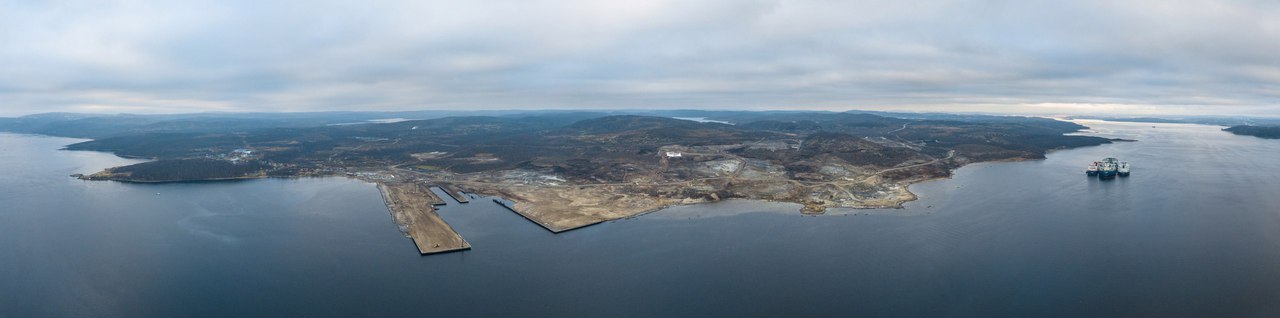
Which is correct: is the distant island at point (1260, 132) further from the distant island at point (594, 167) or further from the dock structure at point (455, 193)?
the dock structure at point (455, 193)

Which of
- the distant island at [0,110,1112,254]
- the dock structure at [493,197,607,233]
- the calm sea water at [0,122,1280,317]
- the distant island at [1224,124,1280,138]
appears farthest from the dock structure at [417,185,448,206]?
the distant island at [1224,124,1280,138]

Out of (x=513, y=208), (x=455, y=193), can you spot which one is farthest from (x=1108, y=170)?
(x=455, y=193)

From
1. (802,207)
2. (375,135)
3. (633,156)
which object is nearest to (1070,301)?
(802,207)

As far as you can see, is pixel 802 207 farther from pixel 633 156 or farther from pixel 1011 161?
pixel 1011 161

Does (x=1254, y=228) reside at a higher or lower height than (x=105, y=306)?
higher

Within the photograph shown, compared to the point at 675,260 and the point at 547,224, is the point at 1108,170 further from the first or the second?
the point at 547,224

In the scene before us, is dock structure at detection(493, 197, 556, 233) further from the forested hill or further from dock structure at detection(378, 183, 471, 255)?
the forested hill
